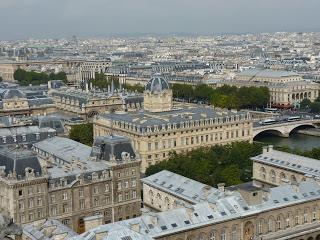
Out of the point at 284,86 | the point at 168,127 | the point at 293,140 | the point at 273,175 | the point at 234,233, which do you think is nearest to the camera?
the point at 234,233

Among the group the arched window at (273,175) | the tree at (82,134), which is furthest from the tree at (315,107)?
the arched window at (273,175)

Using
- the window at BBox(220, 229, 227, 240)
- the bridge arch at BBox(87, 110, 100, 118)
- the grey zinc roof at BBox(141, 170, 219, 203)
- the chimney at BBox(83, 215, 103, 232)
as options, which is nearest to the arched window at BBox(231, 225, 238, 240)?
the window at BBox(220, 229, 227, 240)

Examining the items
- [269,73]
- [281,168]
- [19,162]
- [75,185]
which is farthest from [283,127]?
[19,162]

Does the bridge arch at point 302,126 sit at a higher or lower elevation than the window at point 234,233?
lower

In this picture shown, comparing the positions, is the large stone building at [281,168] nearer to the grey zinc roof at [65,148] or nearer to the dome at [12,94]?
the grey zinc roof at [65,148]

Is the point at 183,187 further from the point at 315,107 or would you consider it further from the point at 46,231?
the point at 315,107

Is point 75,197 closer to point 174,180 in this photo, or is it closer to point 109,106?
point 174,180
